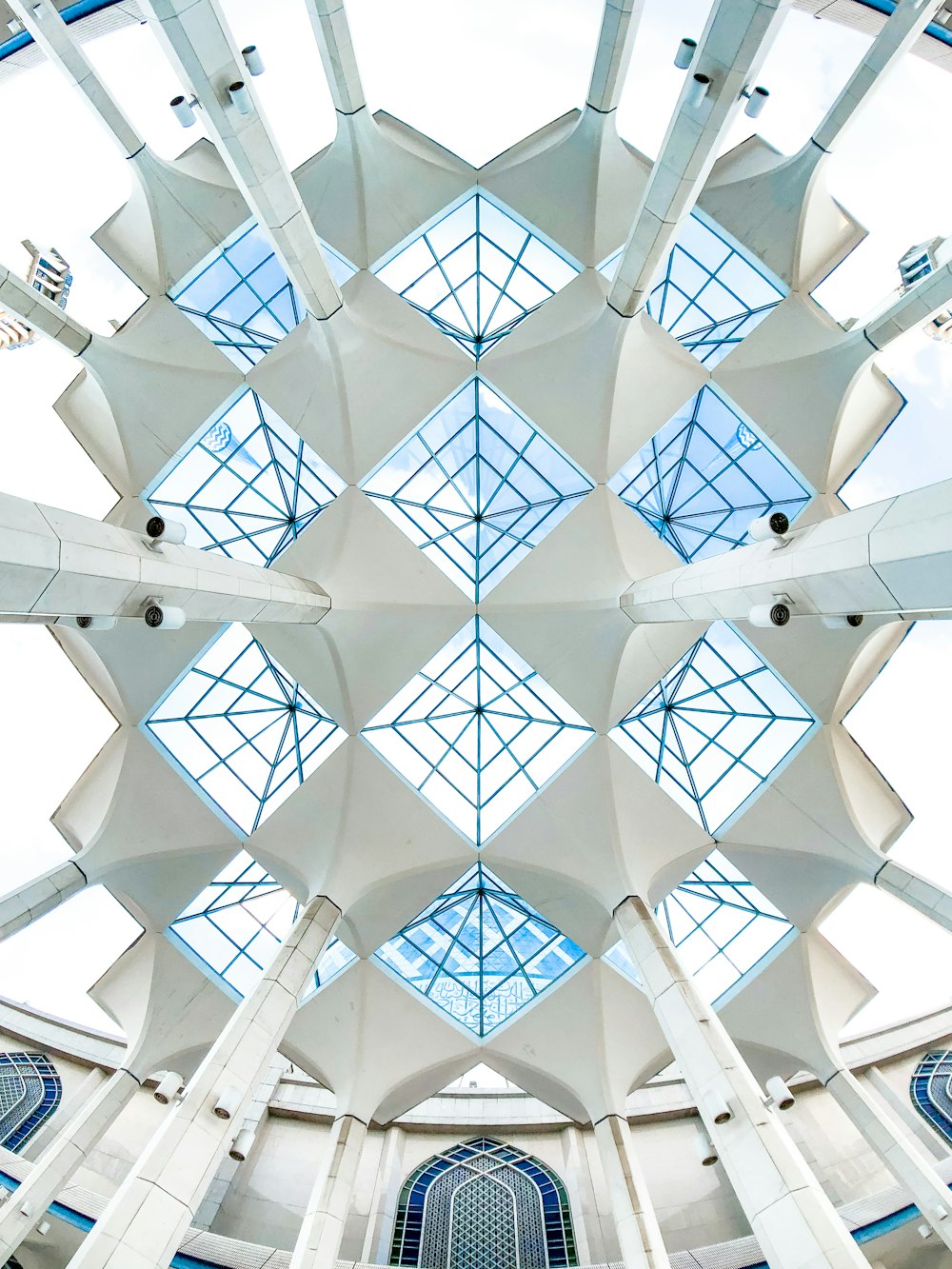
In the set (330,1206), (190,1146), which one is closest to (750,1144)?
(190,1146)

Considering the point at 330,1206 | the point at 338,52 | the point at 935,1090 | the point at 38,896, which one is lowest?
the point at 330,1206

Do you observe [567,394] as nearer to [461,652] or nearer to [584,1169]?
[461,652]

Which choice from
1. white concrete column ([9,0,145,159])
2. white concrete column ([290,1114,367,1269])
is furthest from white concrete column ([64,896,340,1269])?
white concrete column ([9,0,145,159])

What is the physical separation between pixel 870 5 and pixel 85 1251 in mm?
21052

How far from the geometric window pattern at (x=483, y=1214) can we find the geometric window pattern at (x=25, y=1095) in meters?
9.02

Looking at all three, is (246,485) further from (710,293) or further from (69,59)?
(710,293)

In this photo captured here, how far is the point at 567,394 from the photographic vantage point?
20312mm

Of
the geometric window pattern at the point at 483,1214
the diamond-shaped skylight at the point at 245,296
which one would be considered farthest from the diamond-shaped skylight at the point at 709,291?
the geometric window pattern at the point at 483,1214

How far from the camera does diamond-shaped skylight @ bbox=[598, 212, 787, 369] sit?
19.4m

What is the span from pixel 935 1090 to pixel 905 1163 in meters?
6.15

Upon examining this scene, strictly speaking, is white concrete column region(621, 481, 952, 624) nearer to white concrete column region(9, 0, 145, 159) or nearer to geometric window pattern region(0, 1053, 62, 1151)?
white concrete column region(9, 0, 145, 159)

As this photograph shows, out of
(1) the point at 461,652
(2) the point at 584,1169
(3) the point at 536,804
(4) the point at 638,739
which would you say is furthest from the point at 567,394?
(2) the point at 584,1169

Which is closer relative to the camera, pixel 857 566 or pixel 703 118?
pixel 857 566

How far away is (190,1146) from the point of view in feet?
37.5
